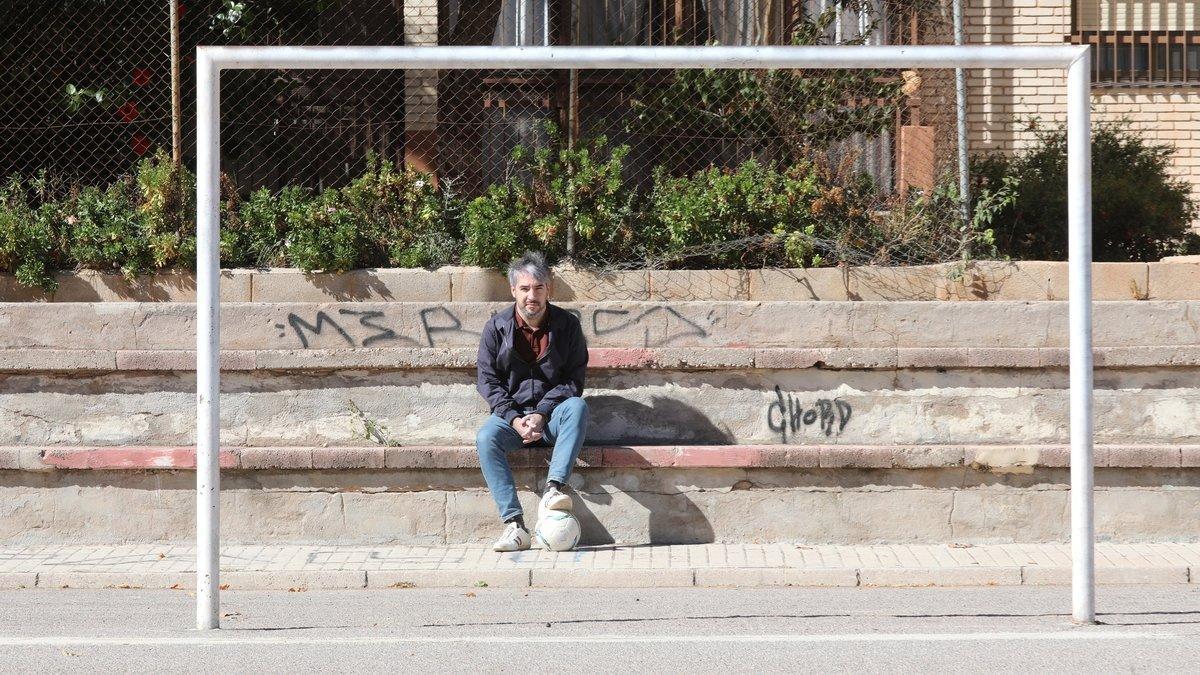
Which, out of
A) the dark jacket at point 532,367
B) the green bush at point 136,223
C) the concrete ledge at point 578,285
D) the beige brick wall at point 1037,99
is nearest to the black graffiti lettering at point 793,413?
the concrete ledge at point 578,285

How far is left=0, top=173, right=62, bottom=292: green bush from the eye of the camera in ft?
29.4

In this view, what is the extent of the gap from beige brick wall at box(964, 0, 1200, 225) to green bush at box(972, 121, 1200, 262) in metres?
0.67

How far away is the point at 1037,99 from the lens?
11266 mm

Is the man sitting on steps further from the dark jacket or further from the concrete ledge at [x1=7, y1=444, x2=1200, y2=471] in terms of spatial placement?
the concrete ledge at [x1=7, y1=444, x2=1200, y2=471]

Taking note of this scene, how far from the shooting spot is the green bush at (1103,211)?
32.6ft

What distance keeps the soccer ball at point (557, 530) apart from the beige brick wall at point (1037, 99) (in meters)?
5.41

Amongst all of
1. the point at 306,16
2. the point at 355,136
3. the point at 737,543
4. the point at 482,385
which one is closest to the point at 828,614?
the point at 737,543

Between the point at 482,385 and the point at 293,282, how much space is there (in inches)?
82.4

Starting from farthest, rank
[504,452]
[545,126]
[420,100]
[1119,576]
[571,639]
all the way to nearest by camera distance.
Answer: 1. [420,100]
2. [545,126]
3. [504,452]
4. [1119,576]
5. [571,639]

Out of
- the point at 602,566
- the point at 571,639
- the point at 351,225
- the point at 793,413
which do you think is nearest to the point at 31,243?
the point at 351,225

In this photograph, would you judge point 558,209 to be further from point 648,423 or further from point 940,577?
point 940,577

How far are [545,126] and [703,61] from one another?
4.07m

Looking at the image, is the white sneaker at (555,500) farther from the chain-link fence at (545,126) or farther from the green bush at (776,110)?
the green bush at (776,110)

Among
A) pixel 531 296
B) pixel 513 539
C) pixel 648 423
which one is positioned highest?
pixel 531 296
